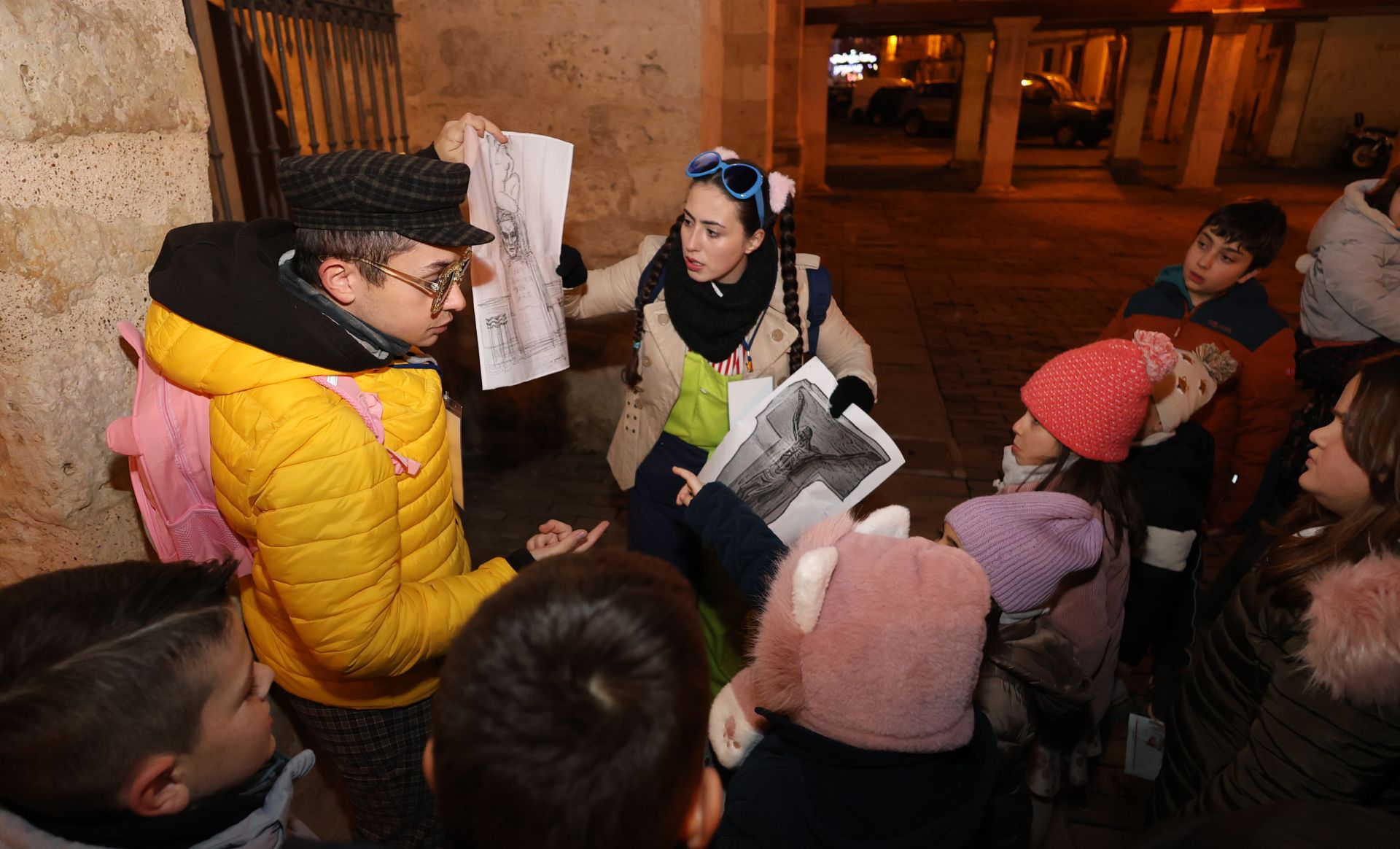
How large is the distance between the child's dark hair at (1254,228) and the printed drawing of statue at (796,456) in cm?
198

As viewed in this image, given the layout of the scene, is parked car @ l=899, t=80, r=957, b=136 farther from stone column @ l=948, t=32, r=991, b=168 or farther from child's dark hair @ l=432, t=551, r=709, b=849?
child's dark hair @ l=432, t=551, r=709, b=849

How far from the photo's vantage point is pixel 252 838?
49.3 inches

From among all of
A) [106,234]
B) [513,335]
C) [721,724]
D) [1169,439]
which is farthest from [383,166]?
[1169,439]

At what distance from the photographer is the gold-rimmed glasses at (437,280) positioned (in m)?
1.71

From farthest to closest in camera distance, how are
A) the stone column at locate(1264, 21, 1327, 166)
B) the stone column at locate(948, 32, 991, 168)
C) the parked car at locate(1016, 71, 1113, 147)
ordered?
the parked car at locate(1016, 71, 1113, 147)
the stone column at locate(1264, 21, 1327, 166)
the stone column at locate(948, 32, 991, 168)

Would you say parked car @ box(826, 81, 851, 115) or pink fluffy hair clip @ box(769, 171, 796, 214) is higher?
pink fluffy hair clip @ box(769, 171, 796, 214)

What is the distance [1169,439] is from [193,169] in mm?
3021

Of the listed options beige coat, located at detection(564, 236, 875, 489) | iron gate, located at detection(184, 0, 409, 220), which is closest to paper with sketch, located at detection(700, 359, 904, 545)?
beige coat, located at detection(564, 236, 875, 489)

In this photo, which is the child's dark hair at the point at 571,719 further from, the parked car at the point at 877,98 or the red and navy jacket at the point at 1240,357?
the parked car at the point at 877,98

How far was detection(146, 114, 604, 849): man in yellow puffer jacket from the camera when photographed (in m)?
1.49

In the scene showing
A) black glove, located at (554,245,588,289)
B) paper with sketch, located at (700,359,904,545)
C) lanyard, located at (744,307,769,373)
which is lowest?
paper with sketch, located at (700,359,904,545)

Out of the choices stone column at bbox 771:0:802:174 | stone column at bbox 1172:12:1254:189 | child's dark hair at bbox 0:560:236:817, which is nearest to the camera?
child's dark hair at bbox 0:560:236:817

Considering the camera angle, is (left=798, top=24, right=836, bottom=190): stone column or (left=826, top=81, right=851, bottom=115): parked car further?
(left=826, top=81, right=851, bottom=115): parked car

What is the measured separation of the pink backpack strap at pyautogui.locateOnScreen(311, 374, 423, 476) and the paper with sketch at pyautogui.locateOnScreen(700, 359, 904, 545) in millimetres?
1130
